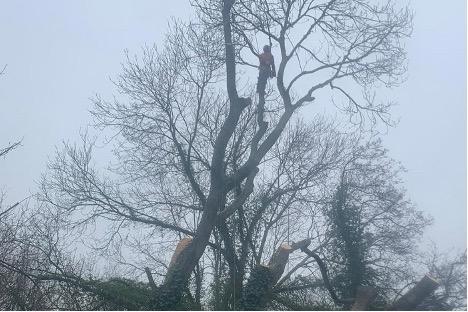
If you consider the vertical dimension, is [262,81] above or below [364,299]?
above

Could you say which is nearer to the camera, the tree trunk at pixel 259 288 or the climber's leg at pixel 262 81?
the tree trunk at pixel 259 288

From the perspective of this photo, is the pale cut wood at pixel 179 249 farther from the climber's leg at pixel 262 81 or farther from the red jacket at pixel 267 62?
the red jacket at pixel 267 62

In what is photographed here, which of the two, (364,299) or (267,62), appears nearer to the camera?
(364,299)

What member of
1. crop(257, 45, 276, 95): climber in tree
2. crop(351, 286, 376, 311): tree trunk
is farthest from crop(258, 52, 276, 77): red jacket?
crop(351, 286, 376, 311): tree trunk

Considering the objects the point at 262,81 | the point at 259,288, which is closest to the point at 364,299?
the point at 259,288

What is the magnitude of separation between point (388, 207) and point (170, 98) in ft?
19.3

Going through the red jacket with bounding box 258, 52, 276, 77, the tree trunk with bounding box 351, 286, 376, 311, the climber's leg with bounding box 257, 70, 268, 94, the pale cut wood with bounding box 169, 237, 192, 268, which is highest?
the red jacket with bounding box 258, 52, 276, 77

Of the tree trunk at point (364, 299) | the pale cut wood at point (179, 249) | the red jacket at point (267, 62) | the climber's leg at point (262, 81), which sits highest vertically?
the red jacket at point (267, 62)

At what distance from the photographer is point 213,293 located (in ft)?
40.2

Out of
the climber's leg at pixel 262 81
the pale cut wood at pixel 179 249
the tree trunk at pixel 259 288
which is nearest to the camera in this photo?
the tree trunk at pixel 259 288

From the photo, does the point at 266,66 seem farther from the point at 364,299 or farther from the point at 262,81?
the point at 364,299

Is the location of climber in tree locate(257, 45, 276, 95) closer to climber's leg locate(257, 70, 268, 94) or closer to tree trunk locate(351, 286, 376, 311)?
climber's leg locate(257, 70, 268, 94)

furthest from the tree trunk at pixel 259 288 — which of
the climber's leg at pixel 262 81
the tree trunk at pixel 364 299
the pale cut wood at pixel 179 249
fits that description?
the climber's leg at pixel 262 81

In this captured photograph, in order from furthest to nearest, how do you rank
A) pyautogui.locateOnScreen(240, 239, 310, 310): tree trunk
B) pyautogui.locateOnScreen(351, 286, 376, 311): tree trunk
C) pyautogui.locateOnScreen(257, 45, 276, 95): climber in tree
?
pyautogui.locateOnScreen(257, 45, 276, 95): climber in tree, pyautogui.locateOnScreen(240, 239, 310, 310): tree trunk, pyautogui.locateOnScreen(351, 286, 376, 311): tree trunk
